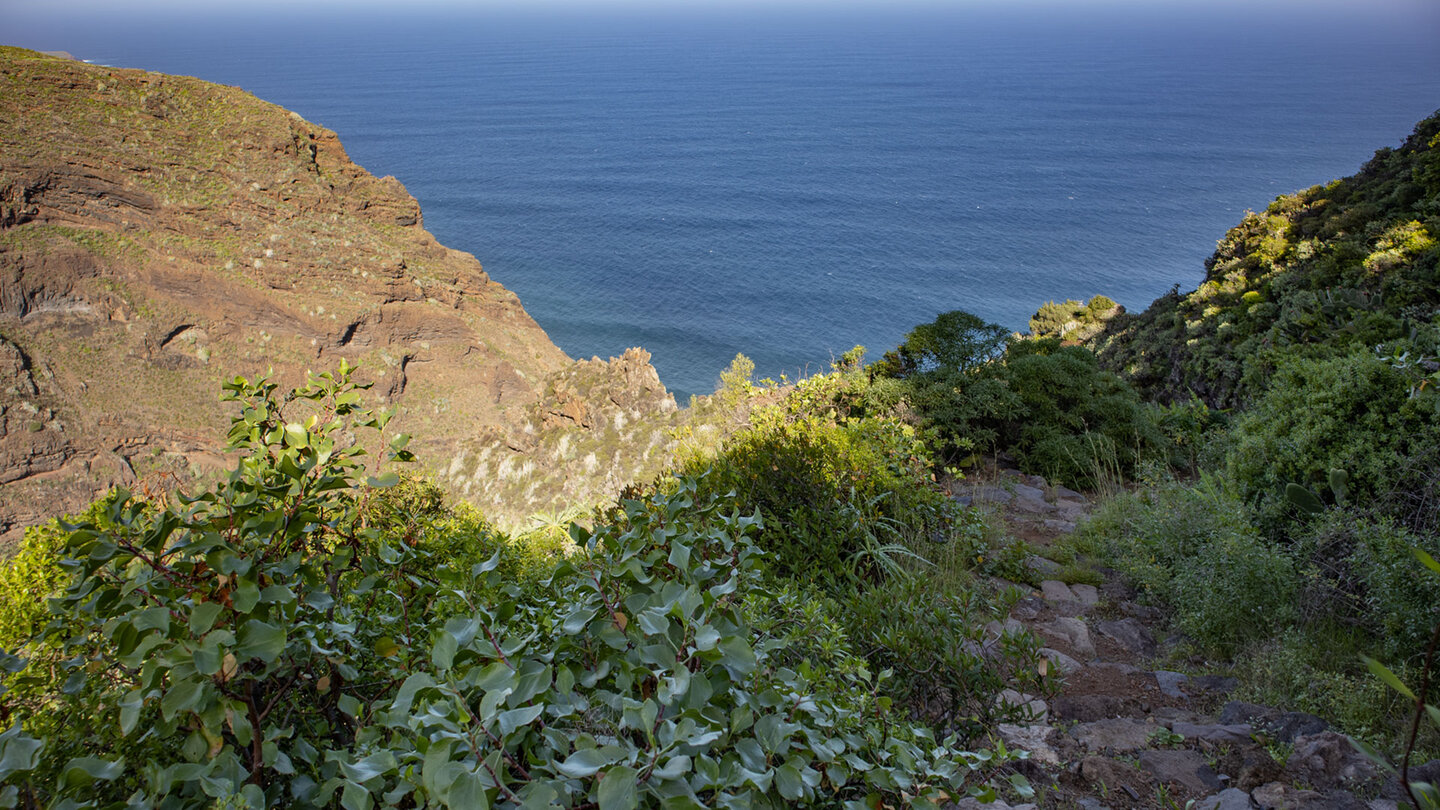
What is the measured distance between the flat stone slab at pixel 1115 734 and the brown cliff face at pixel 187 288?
24602 millimetres

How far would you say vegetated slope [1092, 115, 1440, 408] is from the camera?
26.7 feet

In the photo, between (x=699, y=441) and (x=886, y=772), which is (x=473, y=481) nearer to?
(x=699, y=441)

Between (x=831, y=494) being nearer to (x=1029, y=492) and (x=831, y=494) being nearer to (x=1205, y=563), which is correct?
(x=1205, y=563)

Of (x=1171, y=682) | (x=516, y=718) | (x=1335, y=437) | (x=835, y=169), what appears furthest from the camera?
(x=835, y=169)

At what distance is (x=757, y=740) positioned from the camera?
1168mm

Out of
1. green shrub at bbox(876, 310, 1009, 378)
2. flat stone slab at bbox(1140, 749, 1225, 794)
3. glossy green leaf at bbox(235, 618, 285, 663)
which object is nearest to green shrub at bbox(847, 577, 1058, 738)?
flat stone slab at bbox(1140, 749, 1225, 794)

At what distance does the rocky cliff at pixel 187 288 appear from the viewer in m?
28.3

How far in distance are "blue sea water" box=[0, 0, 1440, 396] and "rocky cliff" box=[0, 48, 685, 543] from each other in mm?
11166

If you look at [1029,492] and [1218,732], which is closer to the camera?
[1218,732]

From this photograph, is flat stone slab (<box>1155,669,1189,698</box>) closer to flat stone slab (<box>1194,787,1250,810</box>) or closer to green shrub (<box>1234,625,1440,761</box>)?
green shrub (<box>1234,625,1440,761</box>)

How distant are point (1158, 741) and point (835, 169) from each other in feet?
272

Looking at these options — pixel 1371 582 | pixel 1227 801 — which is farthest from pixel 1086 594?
pixel 1227 801

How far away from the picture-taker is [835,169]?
8012 centimetres

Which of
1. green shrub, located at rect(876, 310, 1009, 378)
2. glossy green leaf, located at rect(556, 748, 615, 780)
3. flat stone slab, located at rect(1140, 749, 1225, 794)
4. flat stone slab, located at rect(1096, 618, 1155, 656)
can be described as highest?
glossy green leaf, located at rect(556, 748, 615, 780)
